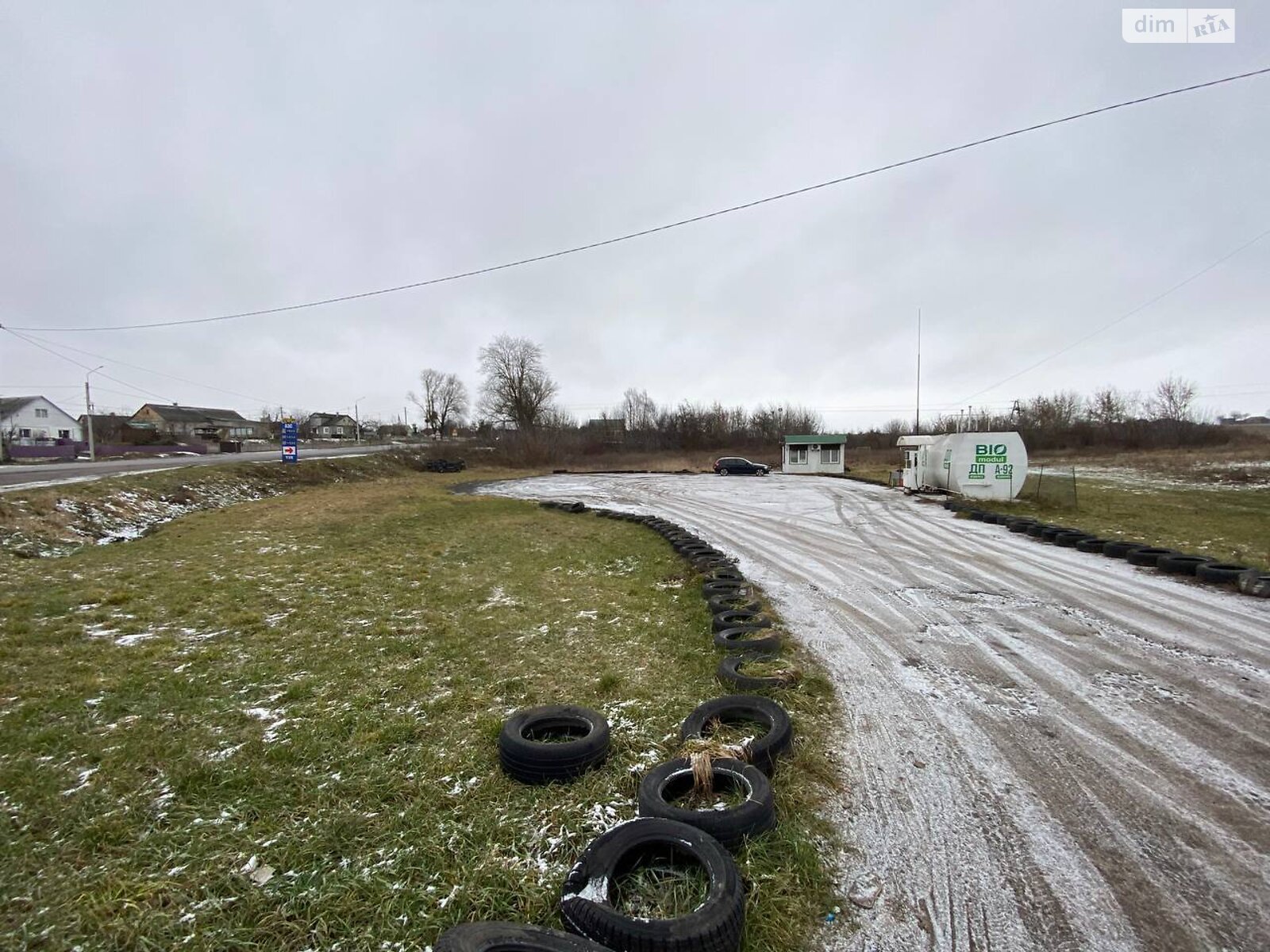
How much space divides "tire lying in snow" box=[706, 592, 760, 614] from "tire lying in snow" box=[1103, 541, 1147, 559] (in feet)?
22.6

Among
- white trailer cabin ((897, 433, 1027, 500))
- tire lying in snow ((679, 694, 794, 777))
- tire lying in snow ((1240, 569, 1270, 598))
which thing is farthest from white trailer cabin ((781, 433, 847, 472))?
tire lying in snow ((679, 694, 794, 777))

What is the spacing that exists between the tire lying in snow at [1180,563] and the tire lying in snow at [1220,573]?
144mm

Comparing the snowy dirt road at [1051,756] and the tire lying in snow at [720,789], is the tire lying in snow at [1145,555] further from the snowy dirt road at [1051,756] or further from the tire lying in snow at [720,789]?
the tire lying in snow at [720,789]

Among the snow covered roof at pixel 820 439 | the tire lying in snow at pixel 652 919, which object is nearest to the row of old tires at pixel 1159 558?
the tire lying in snow at pixel 652 919

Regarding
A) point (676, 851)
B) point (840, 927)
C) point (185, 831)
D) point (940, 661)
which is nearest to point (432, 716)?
point (185, 831)

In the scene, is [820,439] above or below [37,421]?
below

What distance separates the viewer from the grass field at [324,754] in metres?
2.26

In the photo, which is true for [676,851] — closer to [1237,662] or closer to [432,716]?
[432,716]

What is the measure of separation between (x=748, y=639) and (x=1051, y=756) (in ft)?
7.83

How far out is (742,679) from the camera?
14.3 ft

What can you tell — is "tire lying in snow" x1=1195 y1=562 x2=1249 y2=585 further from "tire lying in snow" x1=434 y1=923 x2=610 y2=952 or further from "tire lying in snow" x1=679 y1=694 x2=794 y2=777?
"tire lying in snow" x1=434 y1=923 x2=610 y2=952

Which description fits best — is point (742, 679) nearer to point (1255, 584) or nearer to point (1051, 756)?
point (1051, 756)

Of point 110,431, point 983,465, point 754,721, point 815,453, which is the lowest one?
point 754,721

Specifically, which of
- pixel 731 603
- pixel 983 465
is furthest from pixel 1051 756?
pixel 983 465
